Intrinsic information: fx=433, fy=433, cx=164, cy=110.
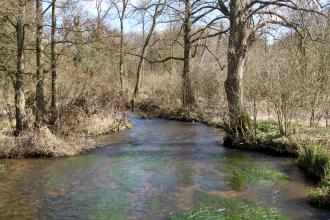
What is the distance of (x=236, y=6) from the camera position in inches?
776

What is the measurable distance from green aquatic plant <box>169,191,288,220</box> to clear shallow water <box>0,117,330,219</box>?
0.03m

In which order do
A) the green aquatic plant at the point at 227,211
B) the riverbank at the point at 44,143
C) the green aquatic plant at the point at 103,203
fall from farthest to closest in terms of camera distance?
1. the riverbank at the point at 44,143
2. the green aquatic plant at the point at 103,203
3. the green aquatic plant at the point at 227,211

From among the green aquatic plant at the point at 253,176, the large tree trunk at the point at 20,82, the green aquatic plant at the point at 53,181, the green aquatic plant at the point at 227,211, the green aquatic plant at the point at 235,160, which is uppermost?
the large tree trunk at the point at 20,82

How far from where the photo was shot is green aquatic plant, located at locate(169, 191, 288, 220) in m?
9.77

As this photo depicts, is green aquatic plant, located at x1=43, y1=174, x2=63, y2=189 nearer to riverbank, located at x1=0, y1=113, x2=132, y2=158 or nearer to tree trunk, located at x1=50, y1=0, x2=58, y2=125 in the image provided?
riverbank, located at x1=0, y1=113, x2=132, y2=158

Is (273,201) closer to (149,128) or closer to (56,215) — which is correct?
(56,215)

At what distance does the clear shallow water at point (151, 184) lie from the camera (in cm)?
1033

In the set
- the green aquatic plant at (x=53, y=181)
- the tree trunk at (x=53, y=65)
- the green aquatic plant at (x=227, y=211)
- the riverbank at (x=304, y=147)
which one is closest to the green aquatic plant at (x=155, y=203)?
the green aquatic plant at (x=227, y=211)

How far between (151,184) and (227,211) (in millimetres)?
3123

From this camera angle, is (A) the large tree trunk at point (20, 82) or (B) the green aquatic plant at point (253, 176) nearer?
(B) the green aquatic plant at point (253, 176)

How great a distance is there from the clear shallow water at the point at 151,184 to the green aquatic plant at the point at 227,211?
3cm

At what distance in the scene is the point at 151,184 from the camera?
41.5 feet

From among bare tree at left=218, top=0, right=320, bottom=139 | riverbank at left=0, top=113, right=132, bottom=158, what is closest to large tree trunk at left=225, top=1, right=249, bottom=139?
bare tree at left=218, top=0, right=320, bottom=139

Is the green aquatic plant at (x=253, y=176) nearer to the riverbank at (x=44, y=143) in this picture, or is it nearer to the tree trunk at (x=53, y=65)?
the riverbank at (x=44, y=143)
